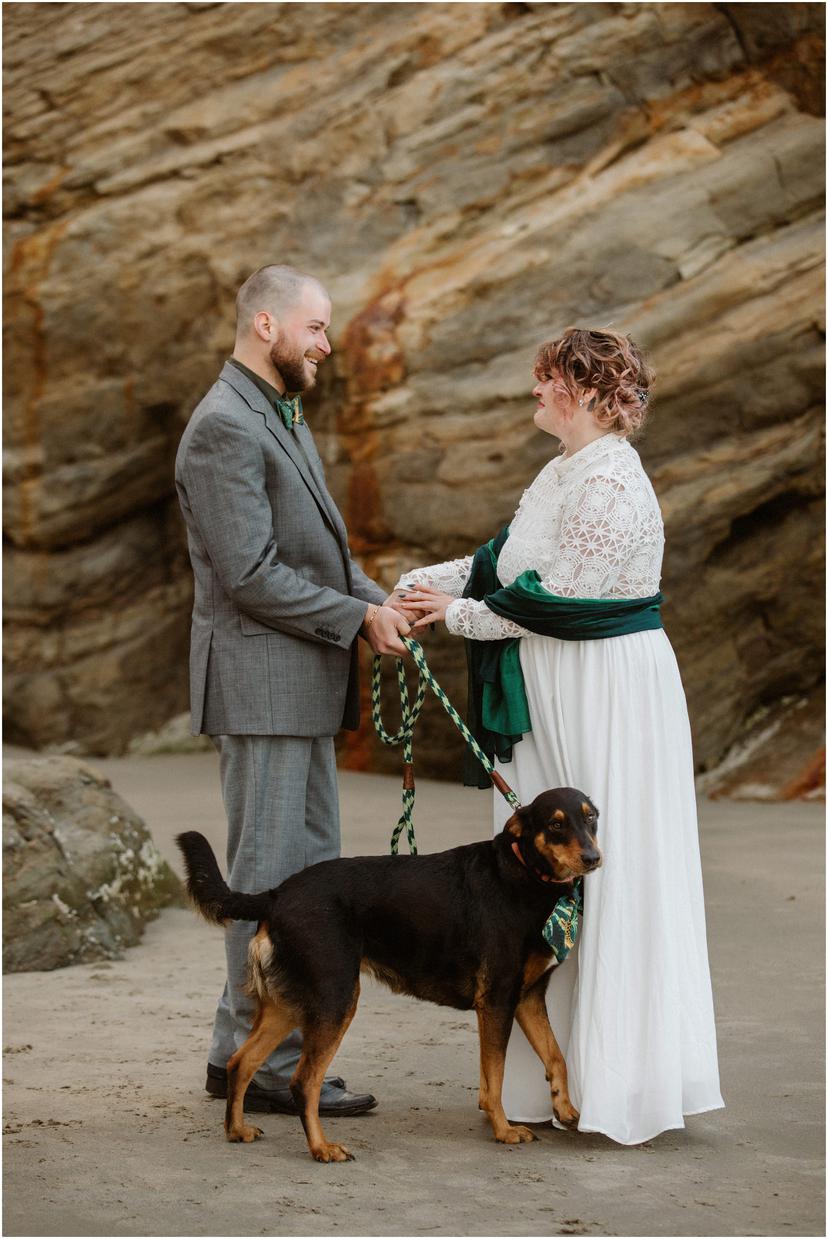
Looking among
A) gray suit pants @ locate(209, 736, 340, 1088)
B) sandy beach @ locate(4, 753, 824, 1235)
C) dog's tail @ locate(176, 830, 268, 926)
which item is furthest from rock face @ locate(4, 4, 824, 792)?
dog's tail @ locate(176, 830, 268, 926)

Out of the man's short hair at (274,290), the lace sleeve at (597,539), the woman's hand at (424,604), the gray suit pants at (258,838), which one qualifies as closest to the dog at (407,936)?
the gray suit pants at (258,838)

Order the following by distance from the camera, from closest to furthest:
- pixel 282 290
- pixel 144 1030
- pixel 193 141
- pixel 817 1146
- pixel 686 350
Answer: pixel 817 1146 → pixel 282 290 → pixel 144 1030 → pixel 686 350 → pixel 193 141

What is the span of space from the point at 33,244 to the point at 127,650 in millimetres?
3236

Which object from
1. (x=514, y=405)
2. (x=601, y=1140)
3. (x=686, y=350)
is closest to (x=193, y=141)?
(x=514, y=405)

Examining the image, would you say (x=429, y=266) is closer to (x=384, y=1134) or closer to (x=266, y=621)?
(x=266, y=621)

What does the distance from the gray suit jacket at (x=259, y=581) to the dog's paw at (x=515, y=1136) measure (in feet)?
4.32

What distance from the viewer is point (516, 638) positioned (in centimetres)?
462

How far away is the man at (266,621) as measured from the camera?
14.9 ft

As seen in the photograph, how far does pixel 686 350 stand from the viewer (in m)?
9.62

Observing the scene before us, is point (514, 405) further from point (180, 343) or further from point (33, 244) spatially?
point (33, 244)

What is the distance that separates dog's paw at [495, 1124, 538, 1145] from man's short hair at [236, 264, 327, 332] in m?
2.58

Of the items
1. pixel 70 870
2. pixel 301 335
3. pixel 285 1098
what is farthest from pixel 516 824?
pixel 70 870

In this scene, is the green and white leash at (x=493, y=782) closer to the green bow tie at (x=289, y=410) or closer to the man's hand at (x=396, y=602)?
the man's hand at (x=396, y=602)

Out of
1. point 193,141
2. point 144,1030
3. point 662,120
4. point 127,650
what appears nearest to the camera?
point 144,1030
